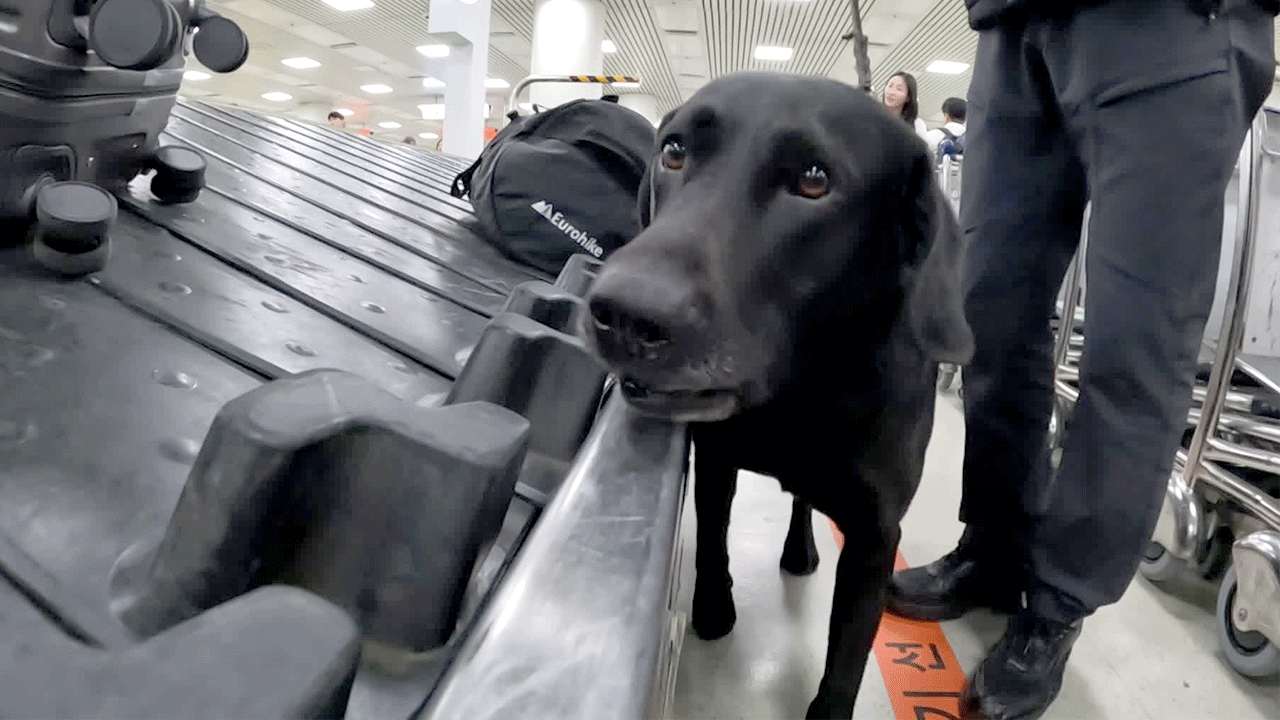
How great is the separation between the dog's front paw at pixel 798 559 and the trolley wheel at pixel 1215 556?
90 centimetres

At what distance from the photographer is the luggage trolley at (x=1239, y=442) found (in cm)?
158

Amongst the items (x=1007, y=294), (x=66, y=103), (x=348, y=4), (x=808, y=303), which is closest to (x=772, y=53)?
(x=348, y=4)

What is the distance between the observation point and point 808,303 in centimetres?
96

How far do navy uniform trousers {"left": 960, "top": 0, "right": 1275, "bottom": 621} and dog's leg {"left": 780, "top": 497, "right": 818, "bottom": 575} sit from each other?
0.47 meters

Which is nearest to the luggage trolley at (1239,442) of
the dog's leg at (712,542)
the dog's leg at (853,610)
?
the dog's leg at (853,610)

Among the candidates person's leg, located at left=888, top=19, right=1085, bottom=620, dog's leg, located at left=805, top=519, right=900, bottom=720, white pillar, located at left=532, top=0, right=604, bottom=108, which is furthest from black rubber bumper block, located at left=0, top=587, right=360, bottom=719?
white pillar, located at left=532, top=0, right=604, bottom=108

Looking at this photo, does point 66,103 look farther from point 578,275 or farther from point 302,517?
point 578,275

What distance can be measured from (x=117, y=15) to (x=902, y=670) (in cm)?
154

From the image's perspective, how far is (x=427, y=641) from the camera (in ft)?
1.75

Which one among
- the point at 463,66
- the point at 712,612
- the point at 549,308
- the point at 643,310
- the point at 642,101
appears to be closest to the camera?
the point at 643,310

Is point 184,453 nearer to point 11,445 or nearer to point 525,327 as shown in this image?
point 11,445

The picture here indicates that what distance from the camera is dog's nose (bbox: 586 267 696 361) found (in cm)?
78

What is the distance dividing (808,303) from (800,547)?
35.8 inches

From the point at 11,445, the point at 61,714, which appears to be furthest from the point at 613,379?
the point at 61,714
